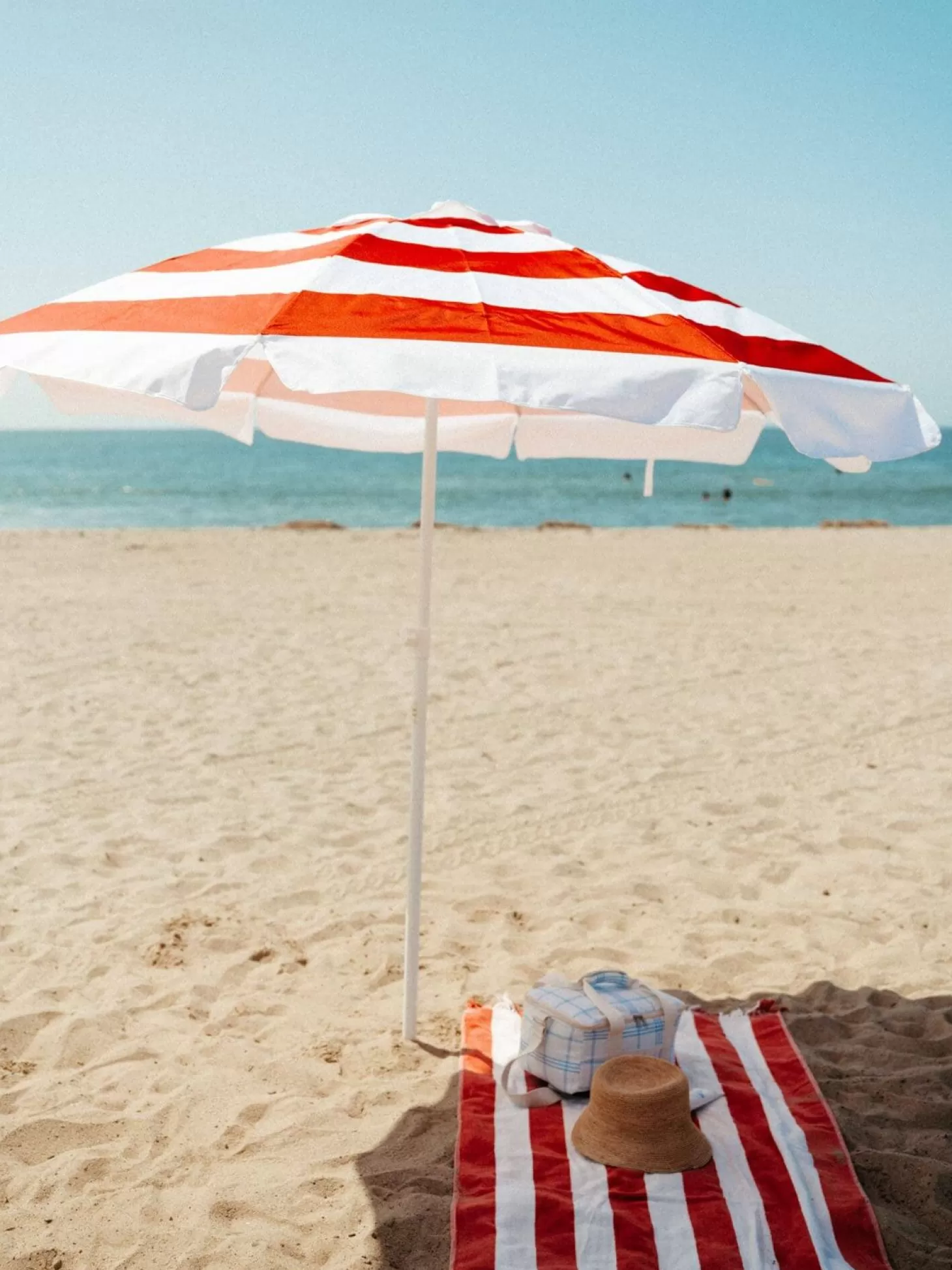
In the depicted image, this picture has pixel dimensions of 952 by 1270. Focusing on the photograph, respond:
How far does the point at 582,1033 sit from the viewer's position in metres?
3.14

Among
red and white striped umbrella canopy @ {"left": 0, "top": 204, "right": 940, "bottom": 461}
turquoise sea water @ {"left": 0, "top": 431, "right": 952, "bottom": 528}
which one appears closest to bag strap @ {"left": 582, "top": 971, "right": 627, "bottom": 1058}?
red and white striped umbrella canopy @ {"left": 0, "top": 204, "right": 940, "bottom": 461}

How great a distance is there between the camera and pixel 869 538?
21.4 meters

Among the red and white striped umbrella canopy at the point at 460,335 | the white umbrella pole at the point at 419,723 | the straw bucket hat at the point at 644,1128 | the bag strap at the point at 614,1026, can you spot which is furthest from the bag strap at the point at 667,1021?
the red and white striped umbrella canopy at the point at 460,335

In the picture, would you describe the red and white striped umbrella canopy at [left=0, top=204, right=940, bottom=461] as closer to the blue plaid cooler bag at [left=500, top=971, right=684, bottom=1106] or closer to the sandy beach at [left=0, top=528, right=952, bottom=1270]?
the blue plaid cooler bag at [left=500, top=971, right=684, bottom=1106]

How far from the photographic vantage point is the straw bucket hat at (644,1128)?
9.38 ft

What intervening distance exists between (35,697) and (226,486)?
4705 cm

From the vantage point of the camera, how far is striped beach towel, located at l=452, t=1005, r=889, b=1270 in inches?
103

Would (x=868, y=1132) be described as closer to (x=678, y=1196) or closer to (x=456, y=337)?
(x=678, y=1196)

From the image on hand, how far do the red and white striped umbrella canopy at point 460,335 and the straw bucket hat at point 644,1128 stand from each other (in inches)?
65.5

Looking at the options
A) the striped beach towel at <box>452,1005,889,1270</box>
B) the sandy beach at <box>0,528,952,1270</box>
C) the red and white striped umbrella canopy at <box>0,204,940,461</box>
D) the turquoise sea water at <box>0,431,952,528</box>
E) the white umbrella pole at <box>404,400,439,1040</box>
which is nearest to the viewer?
the red and white striped umbrella canopy at <box>0,204,940,461</box>

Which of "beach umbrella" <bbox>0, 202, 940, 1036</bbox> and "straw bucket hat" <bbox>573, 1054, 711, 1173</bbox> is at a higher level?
"beach umbrella" <bbox>0, 202, 940, 1036</bbox>

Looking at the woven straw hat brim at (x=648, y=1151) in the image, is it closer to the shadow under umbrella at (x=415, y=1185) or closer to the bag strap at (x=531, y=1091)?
the bag strap at (x=531, y=1091)

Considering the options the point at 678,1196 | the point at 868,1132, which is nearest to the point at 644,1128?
the point at 678,1196

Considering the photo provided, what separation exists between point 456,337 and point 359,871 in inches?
128
